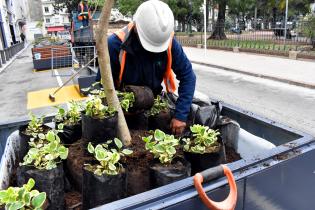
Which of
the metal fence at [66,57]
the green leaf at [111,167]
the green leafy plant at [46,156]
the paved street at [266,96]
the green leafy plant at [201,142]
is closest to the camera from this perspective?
the green leaf at [111,167]

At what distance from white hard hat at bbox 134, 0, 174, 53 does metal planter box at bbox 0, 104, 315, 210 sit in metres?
1.02

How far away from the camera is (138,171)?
182 cm

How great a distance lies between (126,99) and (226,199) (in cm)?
116

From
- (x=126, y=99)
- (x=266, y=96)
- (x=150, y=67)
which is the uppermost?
(x=150, y=67)

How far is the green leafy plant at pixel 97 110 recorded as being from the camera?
76.7 inches

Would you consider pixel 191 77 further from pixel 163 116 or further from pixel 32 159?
pixel 32 159

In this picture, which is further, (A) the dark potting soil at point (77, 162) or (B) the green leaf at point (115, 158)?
(A) the dark potting soil at point (77, 162)

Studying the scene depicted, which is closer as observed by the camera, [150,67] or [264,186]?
[264,186]

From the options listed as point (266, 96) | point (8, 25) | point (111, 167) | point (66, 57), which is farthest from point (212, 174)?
point (8, 25)

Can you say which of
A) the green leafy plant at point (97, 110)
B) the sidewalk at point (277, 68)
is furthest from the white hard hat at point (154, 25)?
the sidewalk at point (277, 68)

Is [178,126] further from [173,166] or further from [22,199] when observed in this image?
[22,199]

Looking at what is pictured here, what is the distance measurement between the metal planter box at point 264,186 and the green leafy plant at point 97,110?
0.62m

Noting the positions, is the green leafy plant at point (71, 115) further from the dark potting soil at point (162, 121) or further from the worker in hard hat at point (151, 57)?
the dark potting soil at point (162, 121)

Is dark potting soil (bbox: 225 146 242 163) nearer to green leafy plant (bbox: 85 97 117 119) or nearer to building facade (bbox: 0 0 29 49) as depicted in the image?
green leafy plant (bbox: 85 97 117 119)
